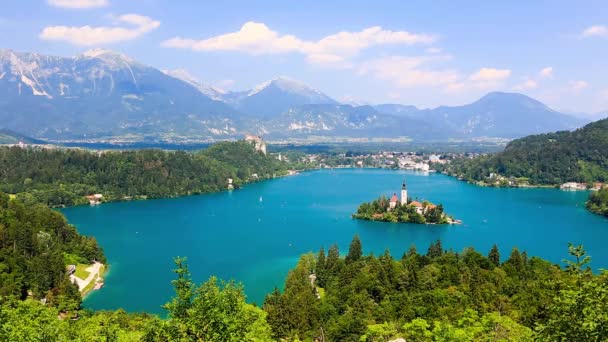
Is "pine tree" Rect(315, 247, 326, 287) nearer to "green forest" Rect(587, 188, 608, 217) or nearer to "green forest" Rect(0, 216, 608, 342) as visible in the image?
"green forest" Rect(0, 216, 608, 342)

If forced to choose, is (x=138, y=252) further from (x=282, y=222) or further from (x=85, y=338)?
(x=85, y=338)

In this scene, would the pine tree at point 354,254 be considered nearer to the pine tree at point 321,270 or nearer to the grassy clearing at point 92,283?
the pine tree at point 321,270

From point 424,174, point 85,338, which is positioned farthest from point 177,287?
point 424,174

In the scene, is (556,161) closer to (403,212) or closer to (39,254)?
(403,212)

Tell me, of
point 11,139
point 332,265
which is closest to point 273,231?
point 332,265

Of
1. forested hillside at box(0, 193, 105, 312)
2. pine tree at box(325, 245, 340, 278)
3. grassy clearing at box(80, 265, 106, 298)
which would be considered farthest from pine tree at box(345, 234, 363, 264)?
grassy clearing at box(80, 265, 106, 298)
